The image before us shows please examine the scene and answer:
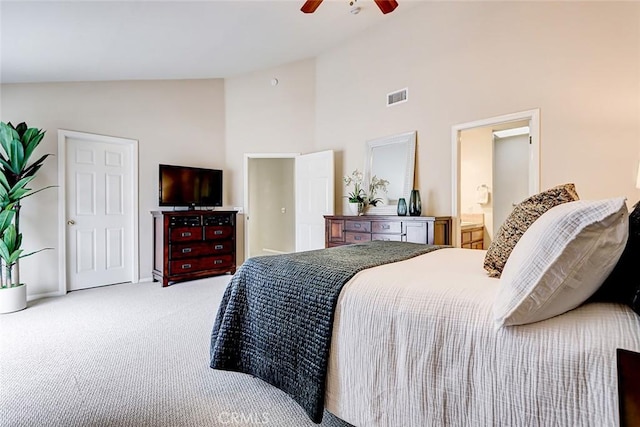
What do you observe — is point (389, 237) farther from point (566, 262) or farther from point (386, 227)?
point (566, 262)

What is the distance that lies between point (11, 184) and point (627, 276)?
476 centimetres

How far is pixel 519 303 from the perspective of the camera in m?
0.94

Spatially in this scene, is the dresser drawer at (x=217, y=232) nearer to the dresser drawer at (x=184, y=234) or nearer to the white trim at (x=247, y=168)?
the dresser drawer at (x=184, y=234)

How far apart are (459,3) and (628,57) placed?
169cm

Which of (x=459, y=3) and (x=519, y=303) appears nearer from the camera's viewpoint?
(x=519, y=303)

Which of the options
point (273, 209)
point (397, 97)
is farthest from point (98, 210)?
point (397, 97)

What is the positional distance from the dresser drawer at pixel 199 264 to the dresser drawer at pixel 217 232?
300 mm

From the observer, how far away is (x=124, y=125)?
4.44 metres

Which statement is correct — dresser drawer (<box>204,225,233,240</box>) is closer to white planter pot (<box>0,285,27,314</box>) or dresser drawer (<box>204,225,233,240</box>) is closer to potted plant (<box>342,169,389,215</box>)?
potted plant (<box>342,169,389,215</box>)

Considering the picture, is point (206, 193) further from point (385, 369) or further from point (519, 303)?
point (519, 303)

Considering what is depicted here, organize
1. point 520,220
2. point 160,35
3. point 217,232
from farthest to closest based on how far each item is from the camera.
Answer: point 217,232
point 160,35
point 520,220

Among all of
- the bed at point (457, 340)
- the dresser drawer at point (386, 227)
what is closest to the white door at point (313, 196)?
the dresser drawer at point (386, 227)

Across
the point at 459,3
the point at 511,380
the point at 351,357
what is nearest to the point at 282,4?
the point at 459,3

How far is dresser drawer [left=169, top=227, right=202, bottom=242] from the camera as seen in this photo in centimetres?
A: 439
